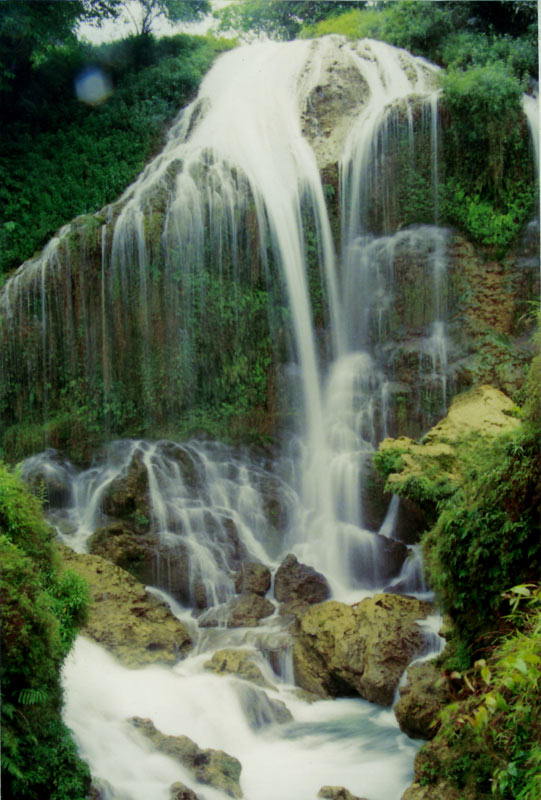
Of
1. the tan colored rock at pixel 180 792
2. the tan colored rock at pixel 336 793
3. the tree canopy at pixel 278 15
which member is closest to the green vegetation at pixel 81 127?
the tree canopy at pixel 278 15

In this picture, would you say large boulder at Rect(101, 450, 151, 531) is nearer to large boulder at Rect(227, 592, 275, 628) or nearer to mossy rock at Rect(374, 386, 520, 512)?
large boulder at Rect(227, 592, 275, 628)

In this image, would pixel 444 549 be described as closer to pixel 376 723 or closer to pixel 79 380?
pixel 376 723

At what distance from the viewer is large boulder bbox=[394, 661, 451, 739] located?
18.0 feet

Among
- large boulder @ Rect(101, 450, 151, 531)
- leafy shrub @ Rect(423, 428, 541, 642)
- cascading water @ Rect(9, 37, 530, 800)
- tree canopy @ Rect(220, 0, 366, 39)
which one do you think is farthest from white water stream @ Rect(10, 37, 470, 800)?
leafy shrub @ Rect(423, 428, 541, 642)

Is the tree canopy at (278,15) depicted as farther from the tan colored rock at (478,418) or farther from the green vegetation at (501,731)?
the green vegetation at (501,731)

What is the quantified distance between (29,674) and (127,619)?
3289 millimetres

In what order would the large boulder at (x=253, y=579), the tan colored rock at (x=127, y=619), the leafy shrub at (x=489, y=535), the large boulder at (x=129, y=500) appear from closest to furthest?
1. the leafy shrub at (x=489, y=535)
2. the tan colored rock at (x=127, y=619)
3. the large boulder at (x=253, y=579)
4. the large boulder at (x=129, y=500)

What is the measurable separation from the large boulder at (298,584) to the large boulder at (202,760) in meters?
2.87

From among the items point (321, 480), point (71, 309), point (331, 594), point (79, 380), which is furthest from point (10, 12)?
point (331, 594)

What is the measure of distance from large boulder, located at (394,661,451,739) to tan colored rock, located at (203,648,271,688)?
5.03 feet

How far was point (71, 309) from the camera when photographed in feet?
35.1

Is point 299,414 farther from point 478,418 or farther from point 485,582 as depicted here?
point 485,582

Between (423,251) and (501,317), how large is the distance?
1.63 meters

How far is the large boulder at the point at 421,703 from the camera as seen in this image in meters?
5.50
